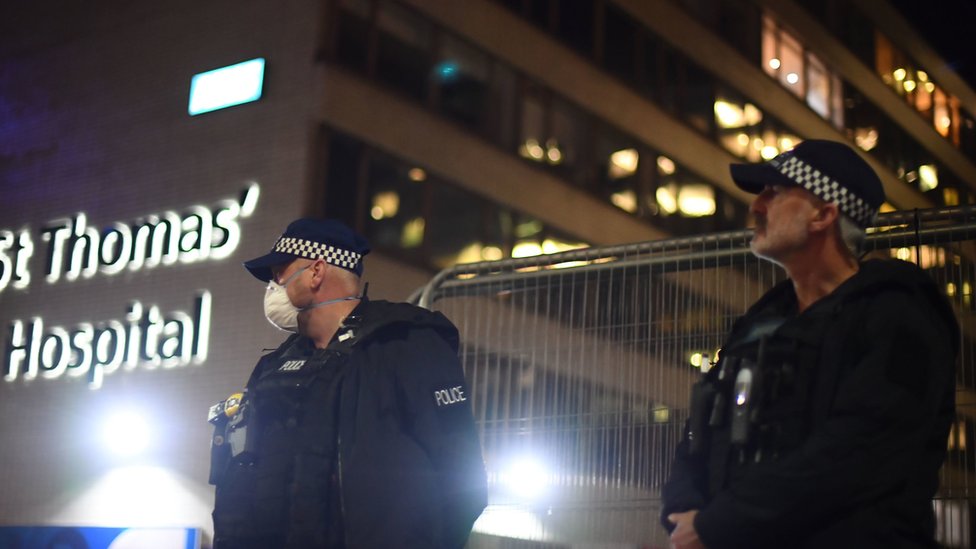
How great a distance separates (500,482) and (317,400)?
1.99m

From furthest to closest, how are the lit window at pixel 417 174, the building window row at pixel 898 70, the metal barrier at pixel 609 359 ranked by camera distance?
the building window row at pixel 898 70 → the lit window at pixel 417 174 → the metal barrier at pixel 609 359

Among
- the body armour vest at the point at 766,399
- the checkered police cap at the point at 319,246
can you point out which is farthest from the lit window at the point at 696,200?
the body armour vest at the point at 766,399

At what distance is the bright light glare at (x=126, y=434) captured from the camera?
17.1 m

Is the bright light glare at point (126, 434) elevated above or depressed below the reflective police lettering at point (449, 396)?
below

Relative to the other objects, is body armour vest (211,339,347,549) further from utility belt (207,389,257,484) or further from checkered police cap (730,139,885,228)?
checkered police cap (730,139,885,228)

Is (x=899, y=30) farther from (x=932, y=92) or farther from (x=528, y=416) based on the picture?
(x=528, y=416)

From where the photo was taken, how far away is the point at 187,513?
53.8 feet

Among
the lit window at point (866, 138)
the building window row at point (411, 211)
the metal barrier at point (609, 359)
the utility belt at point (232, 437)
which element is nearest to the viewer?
the utility belt at point (232, 437)

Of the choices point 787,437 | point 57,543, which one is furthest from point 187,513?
point 787,437

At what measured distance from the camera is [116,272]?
59.2ft

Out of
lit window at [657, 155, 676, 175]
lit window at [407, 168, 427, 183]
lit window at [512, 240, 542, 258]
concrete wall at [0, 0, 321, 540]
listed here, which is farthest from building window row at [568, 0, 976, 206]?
concrete wall at [0, 0, 321, 540]

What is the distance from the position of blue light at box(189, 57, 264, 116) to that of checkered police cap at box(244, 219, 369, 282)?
497 inches

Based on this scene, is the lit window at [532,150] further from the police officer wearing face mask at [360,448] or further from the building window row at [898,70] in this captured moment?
A: the police officer wearing face mask at [360,448]

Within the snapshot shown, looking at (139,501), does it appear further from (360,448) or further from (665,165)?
(360,448)
